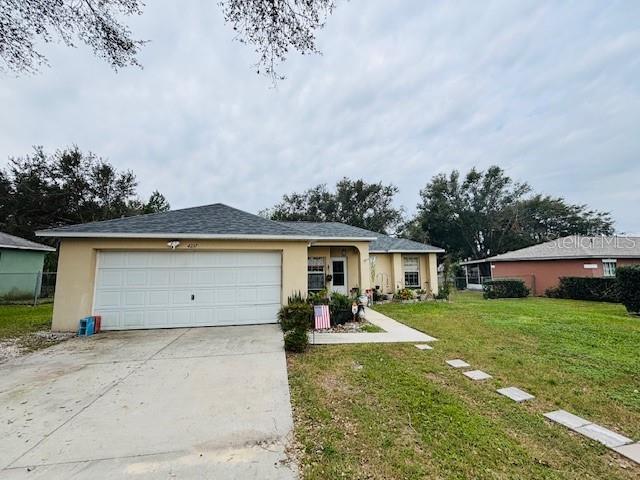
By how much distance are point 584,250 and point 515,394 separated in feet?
63.1

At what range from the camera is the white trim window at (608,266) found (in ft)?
53.9

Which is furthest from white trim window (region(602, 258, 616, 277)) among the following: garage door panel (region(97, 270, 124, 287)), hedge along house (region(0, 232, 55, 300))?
hedge along house (region(0, 232, 55, 300))

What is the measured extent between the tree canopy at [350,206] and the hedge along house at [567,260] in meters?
14.3

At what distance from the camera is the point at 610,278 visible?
14.4m

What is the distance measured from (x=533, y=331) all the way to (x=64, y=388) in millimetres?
10411

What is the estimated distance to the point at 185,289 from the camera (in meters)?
8.30

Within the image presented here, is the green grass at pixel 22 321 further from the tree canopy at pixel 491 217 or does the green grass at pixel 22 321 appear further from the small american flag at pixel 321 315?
the tree canopy at pixel 491 217

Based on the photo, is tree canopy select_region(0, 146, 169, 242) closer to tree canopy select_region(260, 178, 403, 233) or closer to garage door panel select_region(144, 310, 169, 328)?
tree canopy select_region(260, 178, 403, 233)

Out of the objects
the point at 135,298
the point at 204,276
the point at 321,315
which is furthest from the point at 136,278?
the point at 321,315

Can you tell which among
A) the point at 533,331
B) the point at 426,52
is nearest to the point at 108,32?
the point at 426,52

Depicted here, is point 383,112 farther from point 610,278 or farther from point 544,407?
point 610,278

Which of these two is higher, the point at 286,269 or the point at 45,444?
the point at 286,269

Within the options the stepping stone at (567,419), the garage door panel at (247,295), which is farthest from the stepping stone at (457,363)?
the garage door panel at (247,295)

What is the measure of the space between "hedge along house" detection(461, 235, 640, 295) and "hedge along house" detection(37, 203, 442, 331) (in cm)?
1782
